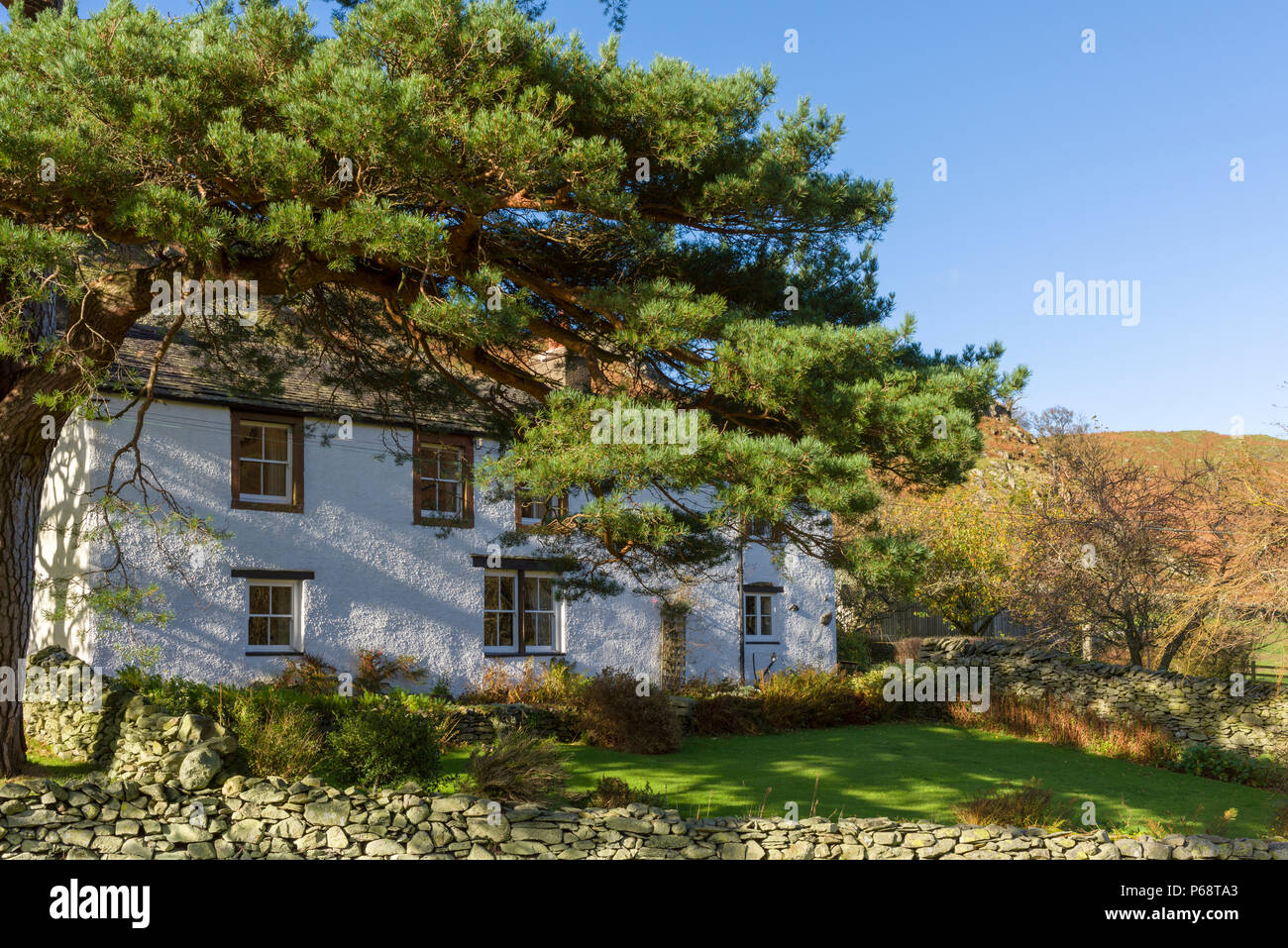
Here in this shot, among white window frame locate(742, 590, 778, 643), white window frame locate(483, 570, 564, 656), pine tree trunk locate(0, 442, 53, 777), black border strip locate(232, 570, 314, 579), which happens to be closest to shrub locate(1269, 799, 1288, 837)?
white window frame locate(483, 570, 564, 656)

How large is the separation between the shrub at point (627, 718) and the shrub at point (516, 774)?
445 centimetres

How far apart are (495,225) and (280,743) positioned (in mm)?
5741

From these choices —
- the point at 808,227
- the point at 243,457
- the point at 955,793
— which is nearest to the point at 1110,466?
the point at 955,793

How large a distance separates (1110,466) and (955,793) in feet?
35.6

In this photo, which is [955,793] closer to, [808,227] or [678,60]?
[808,227]

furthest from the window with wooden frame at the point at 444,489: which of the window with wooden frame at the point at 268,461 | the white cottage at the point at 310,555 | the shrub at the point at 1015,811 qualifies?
the shrub at the point at 1015,811

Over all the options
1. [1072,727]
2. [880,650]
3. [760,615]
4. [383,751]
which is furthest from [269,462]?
[880,650]

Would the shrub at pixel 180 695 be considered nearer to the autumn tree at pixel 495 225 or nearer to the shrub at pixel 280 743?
the shrub at pixel 280 743

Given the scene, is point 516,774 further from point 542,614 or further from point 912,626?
point 912,626

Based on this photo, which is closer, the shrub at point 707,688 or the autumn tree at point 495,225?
the autumn tree at point 495,225

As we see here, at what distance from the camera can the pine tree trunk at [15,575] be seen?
10.0m

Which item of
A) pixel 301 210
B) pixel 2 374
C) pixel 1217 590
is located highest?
pixel 301 210

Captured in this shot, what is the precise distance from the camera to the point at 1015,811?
10.5 metres

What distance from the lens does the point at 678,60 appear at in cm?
919
